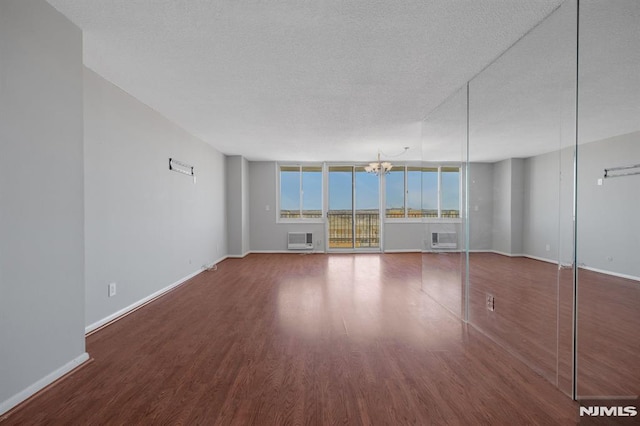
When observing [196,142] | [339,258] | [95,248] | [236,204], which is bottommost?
[339,258]

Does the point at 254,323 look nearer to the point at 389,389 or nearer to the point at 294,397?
the point at 294,397

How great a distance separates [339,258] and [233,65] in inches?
207

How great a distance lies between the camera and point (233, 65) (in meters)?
2.70

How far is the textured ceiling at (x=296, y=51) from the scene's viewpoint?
198 centimetres

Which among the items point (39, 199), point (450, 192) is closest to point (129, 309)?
point (39, 199)

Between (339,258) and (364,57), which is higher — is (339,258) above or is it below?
below

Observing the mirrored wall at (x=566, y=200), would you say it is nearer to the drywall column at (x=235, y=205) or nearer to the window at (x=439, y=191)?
the window at (x=439, y=191)

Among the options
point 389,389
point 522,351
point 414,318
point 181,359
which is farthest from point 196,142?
point 522,351

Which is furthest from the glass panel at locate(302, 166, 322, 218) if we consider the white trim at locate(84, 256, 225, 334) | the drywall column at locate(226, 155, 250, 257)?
the white trim at locate(84, 256, 225, 334)

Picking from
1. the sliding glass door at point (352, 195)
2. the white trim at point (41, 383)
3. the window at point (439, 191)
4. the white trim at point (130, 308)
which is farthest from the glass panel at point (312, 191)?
the white trim at point (41, 383)

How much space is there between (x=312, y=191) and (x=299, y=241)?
1.38 meters

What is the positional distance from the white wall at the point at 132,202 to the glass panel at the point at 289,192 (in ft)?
9.76

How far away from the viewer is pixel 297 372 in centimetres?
210

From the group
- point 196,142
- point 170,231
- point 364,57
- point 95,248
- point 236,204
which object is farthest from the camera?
point 236,204
